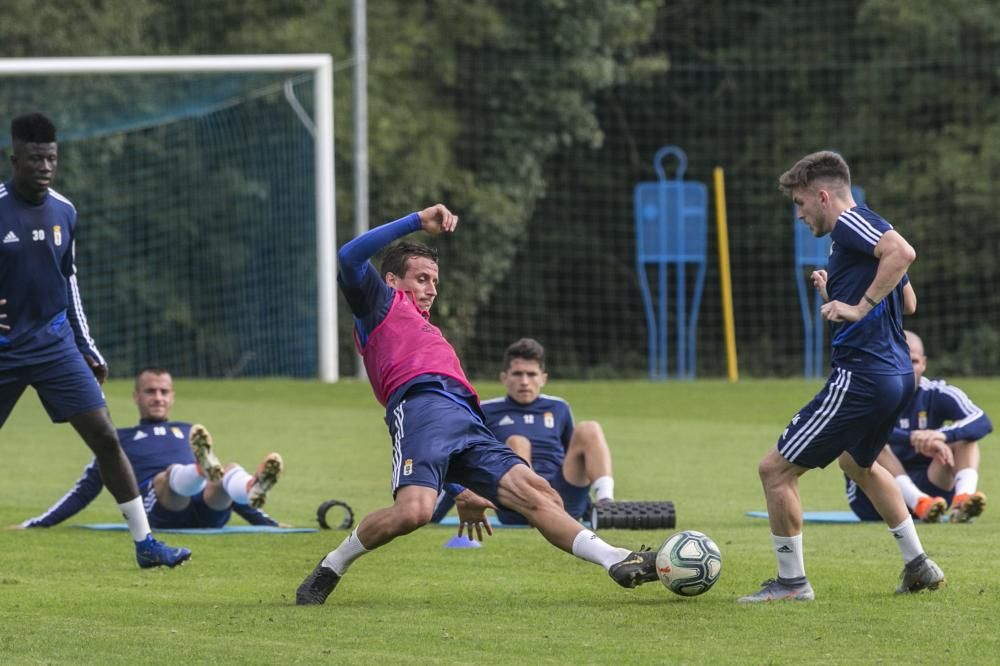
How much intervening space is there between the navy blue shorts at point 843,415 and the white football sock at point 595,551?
896 mm

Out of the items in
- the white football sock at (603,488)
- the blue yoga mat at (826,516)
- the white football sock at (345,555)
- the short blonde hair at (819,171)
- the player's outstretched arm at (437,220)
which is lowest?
the blue yoga mat at (826,516)

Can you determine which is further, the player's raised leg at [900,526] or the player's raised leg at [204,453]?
the player's raised leg at [204,453]

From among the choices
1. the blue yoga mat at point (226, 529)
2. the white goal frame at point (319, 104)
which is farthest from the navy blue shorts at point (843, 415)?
the white goal frame at point (319, 104)

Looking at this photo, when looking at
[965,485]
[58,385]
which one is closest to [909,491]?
[965,485]

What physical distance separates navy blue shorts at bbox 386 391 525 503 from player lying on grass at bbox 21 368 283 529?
128 inches

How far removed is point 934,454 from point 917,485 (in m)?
0.62

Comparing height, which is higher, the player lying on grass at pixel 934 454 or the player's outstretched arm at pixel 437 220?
the player's outstretched arm at pixel 437 220

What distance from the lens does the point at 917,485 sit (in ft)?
39.4

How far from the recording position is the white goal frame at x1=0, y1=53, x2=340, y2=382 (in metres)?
21.0

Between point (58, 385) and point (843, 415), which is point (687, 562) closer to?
point (843, 415)

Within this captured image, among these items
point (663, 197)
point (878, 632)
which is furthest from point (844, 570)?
point (663, 197)

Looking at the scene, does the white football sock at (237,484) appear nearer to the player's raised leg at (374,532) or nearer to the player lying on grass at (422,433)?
the player's raised leg at (374,532)

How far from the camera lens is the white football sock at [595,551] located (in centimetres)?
731

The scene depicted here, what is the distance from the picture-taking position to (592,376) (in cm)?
3148
